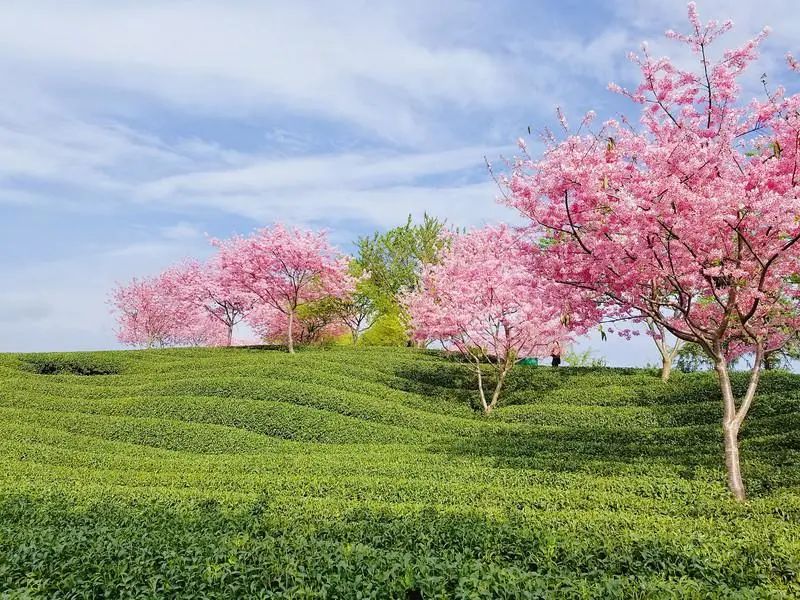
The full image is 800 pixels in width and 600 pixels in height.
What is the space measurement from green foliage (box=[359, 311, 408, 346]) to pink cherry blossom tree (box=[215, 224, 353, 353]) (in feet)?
33.0

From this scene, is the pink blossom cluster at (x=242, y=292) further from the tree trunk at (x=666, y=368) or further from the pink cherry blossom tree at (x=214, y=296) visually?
the tree trunk at (x=666, y=368)

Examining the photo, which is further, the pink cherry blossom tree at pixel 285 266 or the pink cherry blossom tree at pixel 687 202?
the pink cherry blossom tree at pixel 285 266

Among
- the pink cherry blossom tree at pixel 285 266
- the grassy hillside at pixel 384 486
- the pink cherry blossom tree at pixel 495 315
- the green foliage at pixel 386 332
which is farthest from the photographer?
the green foliage at pixel 386 332

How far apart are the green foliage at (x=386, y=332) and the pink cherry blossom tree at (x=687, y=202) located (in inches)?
1347

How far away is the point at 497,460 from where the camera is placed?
1605cm

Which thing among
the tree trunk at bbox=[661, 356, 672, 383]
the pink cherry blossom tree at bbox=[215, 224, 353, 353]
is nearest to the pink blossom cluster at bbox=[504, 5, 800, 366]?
the tree trunk at bbox=[661, 356, 672, 383]

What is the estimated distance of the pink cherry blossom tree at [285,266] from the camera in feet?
120

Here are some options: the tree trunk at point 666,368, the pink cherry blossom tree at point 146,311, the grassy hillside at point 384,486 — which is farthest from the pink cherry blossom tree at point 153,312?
the tree trunk at point 666,368

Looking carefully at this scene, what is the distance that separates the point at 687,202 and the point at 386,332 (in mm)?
38453

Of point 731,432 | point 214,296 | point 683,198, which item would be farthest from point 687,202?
point 214,296

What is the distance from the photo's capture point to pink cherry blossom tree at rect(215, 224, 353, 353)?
36438mm

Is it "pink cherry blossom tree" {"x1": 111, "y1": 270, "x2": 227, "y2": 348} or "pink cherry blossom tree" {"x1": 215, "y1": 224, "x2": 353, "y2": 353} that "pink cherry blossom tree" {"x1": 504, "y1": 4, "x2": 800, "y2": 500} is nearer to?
"pink cherry blossom tree" {"x1": 215, "y1": 224, "x2": 353, "y2": 353}

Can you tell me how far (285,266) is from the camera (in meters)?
36.9

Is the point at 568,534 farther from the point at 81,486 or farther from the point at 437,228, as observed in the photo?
the point at 437,228
